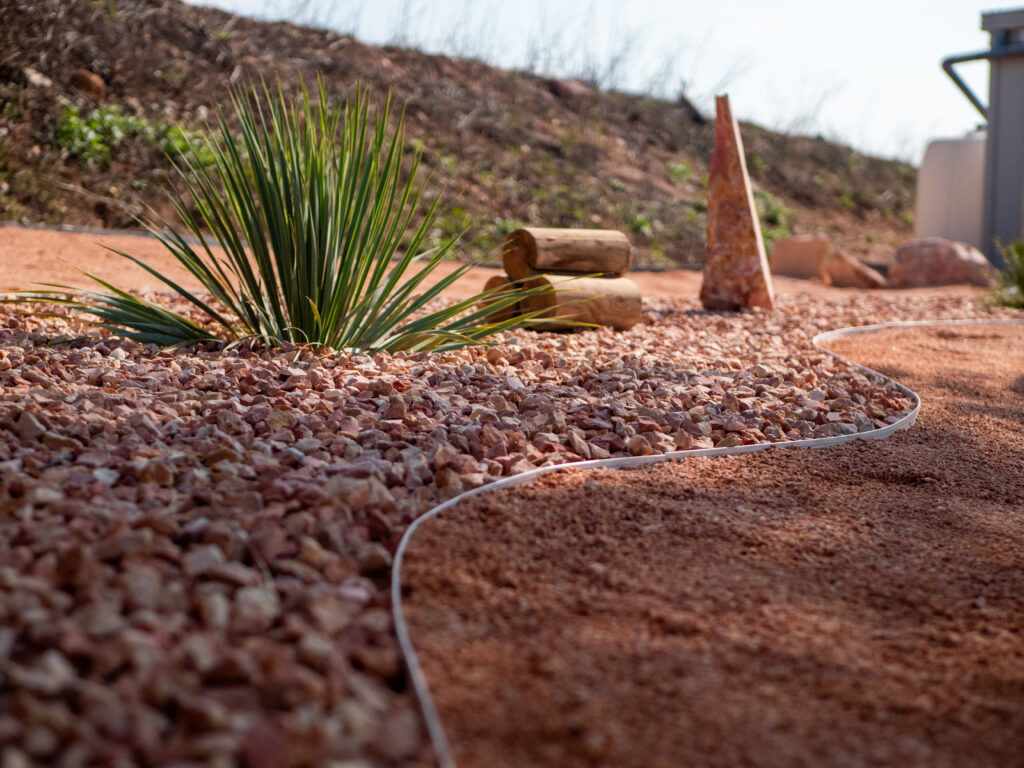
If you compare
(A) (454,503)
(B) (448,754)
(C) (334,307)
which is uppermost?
(C) (334,307)

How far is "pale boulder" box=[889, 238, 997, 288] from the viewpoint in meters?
8.41

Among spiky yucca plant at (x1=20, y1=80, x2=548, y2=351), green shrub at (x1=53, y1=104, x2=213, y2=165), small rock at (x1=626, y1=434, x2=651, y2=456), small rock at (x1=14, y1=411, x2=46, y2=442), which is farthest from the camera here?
green shrub at (x1=53, y1=104, x2=213, y2=165)

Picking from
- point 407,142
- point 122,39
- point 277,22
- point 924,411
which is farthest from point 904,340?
point 277,22

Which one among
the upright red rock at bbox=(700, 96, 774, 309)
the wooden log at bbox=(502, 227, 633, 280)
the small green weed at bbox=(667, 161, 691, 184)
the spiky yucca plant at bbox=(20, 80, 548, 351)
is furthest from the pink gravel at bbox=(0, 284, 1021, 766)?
the small green weed at bbox=(667, 161, 691, 184)

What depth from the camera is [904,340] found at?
471 cm

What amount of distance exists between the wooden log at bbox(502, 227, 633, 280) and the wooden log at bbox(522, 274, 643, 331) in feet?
0.31

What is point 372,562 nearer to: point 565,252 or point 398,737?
point 398,737

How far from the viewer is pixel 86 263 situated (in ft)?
19.4

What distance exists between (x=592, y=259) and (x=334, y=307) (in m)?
1.93

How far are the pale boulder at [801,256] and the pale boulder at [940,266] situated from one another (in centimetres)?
99

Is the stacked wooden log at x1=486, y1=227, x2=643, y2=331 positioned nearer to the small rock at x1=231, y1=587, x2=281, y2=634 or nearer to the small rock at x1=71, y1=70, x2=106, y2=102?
the small rock at x1=231, y1=587, x2=281, y2=634

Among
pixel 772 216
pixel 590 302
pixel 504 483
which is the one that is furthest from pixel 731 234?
pixel 772 216

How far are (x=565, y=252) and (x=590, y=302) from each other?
341mm

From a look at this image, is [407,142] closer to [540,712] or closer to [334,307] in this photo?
[334,307]
